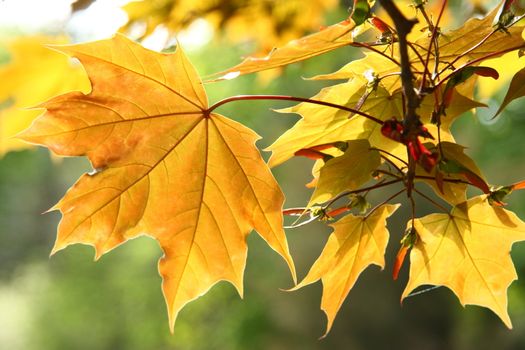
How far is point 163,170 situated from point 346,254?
113 mm

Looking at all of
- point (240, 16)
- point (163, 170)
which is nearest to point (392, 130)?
point (163, 170)

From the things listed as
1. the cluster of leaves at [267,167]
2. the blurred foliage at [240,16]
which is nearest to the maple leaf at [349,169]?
the cluster of leaves at [267,167]

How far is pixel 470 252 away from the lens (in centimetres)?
37

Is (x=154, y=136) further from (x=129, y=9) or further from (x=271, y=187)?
(x=129, y=9)

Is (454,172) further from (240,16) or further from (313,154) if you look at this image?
(240,16)

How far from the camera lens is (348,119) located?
1.19 ft

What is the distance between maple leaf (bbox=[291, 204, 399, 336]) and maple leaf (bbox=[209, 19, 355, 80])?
98 mm

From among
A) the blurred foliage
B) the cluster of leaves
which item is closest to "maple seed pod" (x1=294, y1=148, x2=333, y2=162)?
the cluster of leaves

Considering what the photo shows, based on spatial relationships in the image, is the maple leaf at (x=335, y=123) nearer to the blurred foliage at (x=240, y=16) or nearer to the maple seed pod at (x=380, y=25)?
the maple seed pod at (x=380, y=25)

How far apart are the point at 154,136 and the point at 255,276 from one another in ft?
15.0

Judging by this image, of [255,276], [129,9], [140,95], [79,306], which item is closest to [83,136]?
[140,95]

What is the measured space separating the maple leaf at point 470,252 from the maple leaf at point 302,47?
111 mm

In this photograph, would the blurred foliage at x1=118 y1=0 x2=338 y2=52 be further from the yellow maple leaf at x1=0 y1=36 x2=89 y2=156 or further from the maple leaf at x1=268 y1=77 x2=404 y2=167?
the maple leaf at x1=268 y1=77 x2=404 y2=167

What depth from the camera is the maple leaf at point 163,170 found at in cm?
34
